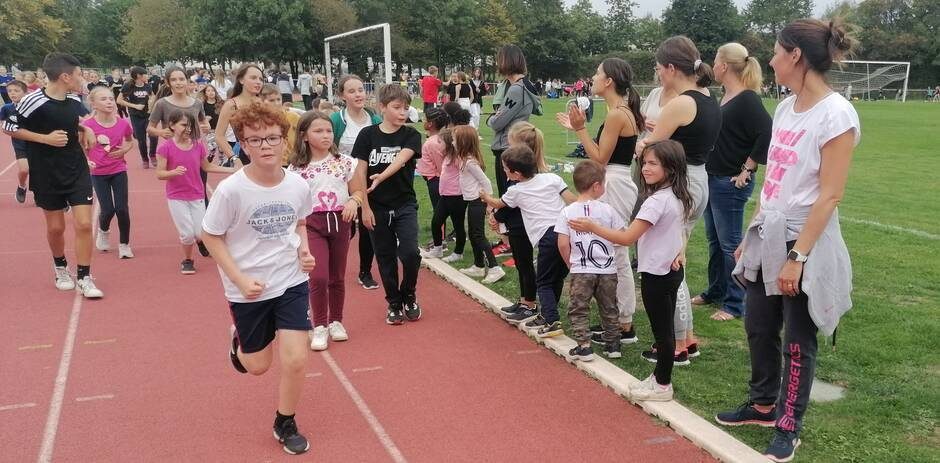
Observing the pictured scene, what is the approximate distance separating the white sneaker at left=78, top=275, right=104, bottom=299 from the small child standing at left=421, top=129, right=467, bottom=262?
10.4ft

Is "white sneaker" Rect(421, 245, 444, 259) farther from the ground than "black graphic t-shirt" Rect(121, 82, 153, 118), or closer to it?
closer to it

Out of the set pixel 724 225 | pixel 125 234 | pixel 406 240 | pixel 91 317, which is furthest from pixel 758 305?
pixel 125 234

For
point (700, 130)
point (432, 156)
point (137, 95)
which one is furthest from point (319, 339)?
point (137, 95)

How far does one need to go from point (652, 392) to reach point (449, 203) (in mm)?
3513

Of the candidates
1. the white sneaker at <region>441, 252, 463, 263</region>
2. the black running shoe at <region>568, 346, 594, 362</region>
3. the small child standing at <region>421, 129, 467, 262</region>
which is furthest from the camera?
the white sneaker at <region>441, 252, 463, 263</region>

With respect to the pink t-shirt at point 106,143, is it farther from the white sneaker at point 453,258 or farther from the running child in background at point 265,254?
the running child in background at point 265,254

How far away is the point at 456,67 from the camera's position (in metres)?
68.6

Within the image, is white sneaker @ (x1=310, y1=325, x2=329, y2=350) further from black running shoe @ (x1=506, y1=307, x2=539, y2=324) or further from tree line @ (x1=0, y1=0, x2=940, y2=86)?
tree line @ (x1=0, y1=0, x2=940, y2=86)

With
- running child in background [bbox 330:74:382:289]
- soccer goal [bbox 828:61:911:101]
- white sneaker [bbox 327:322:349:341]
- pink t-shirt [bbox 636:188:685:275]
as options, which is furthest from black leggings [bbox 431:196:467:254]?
soccer goal [bbox 828:61:911:101]

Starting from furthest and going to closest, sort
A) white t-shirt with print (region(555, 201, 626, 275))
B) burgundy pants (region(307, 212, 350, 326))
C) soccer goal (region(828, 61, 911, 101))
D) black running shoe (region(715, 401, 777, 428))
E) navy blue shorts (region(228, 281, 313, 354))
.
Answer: soccer goal (region(828, 61, 911, 101))
burgundy pants (region(307, 212, 350, 326))
white t-shirt with print (region(555, 201, 626, 275))
black running shoe (region(715, 401, 777, 428))
navy blue shorts (region(228, 281, 313, 354))

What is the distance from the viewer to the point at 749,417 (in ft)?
12.9

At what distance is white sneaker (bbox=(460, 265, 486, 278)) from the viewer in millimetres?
7223

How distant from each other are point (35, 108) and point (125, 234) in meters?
2.09

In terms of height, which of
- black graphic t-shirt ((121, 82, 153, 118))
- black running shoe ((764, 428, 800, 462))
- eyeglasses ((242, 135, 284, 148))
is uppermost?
eyeglasses ((242, 135, 284, 148))
